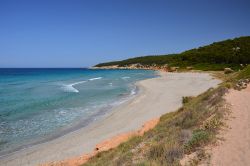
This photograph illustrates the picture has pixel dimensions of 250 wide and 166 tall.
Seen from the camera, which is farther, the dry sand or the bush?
the bush

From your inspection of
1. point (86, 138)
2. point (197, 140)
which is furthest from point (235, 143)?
point (86, 138)

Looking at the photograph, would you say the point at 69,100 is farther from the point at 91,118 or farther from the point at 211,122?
the point at 211,122

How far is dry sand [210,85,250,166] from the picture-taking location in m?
6.97

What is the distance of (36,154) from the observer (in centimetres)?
1400

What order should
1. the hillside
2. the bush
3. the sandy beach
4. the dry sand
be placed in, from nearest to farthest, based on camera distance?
the dry sand, the bush, the sandy beach, the hillside

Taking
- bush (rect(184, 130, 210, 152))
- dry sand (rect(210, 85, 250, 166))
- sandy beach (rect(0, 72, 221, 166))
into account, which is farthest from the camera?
sandy beach (rect(0, 72, 221, 166))

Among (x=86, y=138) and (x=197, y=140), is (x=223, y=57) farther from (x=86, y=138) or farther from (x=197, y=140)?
(x=197, y=140)

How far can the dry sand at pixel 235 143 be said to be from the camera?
697cm

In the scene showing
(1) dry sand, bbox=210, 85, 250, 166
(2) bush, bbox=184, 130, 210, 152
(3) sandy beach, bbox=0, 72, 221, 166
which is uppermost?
(2) bush, bbox=184, 130, 210, 152

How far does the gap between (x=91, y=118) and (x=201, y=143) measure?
48.6 feet

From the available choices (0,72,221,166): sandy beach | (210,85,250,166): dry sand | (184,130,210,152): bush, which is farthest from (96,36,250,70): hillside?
(184,130,210,152): bush

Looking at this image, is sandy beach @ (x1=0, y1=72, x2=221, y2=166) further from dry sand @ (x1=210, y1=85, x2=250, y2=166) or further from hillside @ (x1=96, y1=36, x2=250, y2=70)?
hillside @ (x1=96, y1=36, x2=250, y2=70)

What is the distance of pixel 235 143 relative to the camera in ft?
26.6

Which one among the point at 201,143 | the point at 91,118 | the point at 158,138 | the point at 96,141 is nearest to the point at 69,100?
the point at 91,118
